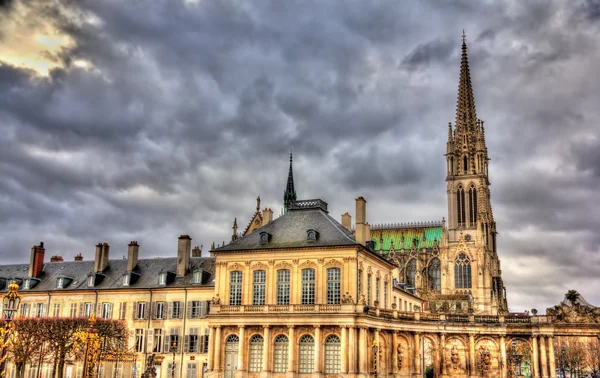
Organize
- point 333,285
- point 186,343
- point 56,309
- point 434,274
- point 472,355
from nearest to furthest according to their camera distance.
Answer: point 333,285
point 472,355
point 186,343
point 56,309
point 434,274

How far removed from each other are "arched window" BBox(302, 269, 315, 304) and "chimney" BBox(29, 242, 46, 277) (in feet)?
107

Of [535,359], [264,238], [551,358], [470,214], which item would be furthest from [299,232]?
[470,214]

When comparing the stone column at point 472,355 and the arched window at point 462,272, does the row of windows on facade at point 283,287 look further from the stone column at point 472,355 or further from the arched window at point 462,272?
the arched window at point 462,272

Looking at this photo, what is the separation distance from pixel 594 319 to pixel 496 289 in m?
59.0

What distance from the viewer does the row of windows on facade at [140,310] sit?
5894 cm

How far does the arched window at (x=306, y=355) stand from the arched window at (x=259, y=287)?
512 centimetres

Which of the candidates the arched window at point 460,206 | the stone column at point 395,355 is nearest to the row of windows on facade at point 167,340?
the stone column at point 395,355

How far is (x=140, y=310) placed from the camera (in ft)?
200

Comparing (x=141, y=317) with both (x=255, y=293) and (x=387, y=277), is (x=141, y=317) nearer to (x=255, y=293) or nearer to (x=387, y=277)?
(x=255, y=293)

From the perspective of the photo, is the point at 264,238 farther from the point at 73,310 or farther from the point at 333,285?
the point at 73,310

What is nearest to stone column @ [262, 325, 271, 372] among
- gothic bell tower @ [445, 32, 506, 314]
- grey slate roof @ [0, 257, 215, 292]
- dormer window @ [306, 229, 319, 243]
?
dormer window @ [306, 229, 319, 243]

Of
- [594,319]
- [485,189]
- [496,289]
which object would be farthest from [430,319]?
[485,189]

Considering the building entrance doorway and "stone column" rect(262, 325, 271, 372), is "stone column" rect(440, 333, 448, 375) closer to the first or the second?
"stone column" rect(262, 325, 271, 372)

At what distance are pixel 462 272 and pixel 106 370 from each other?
66687mm
